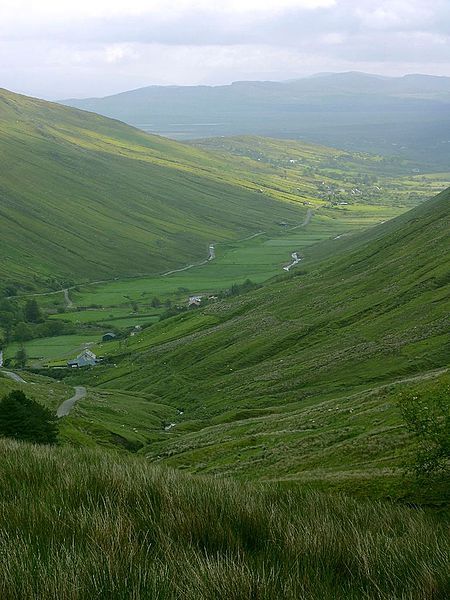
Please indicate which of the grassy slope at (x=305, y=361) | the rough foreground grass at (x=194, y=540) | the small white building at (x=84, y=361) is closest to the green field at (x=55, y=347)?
the small white building at (x=84, y=361)

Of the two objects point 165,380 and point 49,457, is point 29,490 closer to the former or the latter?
point 49,457

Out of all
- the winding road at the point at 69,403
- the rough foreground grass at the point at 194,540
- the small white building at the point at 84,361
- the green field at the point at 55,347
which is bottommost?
the green field at the point at 55,347

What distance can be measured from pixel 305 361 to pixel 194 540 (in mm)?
106674

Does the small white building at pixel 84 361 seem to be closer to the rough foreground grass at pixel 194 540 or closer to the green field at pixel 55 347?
the green field at pixel 55 347

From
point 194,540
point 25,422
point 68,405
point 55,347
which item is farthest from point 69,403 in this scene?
point 194,540

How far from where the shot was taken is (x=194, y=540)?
10.6 metres

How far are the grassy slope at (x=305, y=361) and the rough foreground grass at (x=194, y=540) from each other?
20.7m

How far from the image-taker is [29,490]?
12414mm

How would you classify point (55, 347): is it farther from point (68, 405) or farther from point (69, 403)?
point (68, 405)

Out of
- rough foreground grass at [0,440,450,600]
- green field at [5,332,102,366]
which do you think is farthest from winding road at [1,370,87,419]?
rough foreground grass at [0,440,450,600]

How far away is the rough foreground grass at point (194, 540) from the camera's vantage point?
8.47 meters

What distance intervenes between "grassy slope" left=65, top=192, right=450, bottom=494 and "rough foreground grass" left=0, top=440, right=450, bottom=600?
68.1ft

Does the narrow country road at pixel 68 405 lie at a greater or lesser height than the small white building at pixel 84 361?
greater

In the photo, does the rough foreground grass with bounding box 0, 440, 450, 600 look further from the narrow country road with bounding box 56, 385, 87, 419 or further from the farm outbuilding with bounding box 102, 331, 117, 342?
the farm outbuilding with bounding box 102, 331, 117, 342
